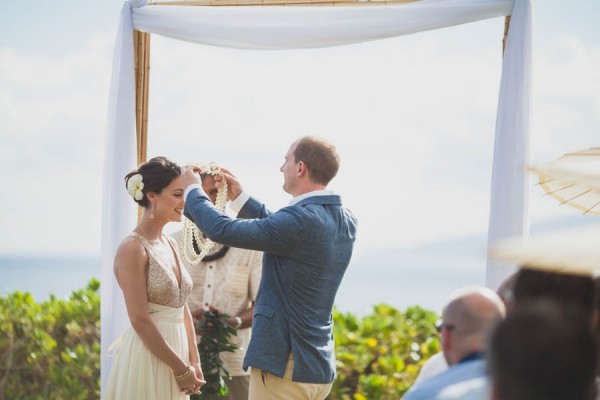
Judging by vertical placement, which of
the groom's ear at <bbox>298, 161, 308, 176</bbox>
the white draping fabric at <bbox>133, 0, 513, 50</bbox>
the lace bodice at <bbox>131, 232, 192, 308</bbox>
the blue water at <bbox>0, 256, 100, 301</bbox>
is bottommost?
the blue water at <bbox>0, 256, 100, 301</bbox>

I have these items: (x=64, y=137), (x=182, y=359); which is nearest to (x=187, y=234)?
(x=182, y=359)

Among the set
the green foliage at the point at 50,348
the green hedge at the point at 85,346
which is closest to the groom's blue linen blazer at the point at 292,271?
the green hedge at the point at 85,346

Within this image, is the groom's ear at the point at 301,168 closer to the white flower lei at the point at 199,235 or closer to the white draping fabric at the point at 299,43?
the white flower lei at the point at 199,235

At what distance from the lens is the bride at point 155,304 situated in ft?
10.4

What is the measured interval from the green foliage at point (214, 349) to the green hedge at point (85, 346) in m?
1.24

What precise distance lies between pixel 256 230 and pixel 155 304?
57 cm

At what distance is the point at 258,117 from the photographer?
6703mm

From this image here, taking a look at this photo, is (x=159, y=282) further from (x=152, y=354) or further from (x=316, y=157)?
(x=316, y=157)

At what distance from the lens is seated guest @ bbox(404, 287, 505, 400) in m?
1.51

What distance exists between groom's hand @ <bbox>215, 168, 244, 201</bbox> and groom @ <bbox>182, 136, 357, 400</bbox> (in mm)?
188

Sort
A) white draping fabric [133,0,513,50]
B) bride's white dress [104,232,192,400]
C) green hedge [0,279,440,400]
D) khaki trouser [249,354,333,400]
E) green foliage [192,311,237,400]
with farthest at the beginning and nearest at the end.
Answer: green hedge [0,279,440,400] < white draping fabric [133,0,513,50] < green foliage [192,311,237,400] < bride's white dress [104,232,192,400] < khaki trouser [249,354,333,400]

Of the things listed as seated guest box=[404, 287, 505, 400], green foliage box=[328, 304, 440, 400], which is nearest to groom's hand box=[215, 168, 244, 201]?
green foliage box=[328, 304, 440, 400]

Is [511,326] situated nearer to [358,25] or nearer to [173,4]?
[358,25]

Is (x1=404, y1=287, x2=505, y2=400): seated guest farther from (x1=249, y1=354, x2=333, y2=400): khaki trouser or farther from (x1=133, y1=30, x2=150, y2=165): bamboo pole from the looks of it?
(x1=133, y1=30, x2=150, y2=165): bamboo pole
